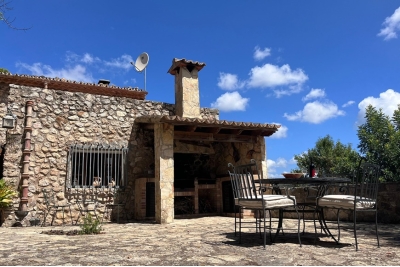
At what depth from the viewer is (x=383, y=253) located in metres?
3.37

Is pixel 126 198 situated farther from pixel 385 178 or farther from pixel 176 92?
pixel 385 178

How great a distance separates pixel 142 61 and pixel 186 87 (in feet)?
8.57

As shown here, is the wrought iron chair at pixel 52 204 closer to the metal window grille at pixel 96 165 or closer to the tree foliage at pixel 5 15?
the metal window grille at pixel 96 165

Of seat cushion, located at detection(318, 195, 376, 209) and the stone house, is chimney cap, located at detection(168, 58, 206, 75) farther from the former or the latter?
seat cushion, located at detection(318, 195, 376, 209)

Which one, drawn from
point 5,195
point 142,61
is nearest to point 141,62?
point 142,61

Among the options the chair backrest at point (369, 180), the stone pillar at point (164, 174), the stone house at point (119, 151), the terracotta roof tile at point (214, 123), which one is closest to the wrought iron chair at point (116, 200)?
the stone house at point (119, 151)

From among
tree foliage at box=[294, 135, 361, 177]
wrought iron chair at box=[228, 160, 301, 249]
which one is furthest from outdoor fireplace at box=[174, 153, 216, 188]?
tree foliage at box=[294, 135, 361, 177]

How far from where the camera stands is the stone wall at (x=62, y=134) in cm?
735

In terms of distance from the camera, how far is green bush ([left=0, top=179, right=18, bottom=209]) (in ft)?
22.2

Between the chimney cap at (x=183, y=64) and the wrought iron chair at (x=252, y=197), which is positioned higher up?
the chimney cap at (x=183, y=64)

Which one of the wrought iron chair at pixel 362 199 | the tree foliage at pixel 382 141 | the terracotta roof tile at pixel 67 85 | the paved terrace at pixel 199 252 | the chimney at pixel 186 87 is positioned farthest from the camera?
the tree foliage at pixel 382 141

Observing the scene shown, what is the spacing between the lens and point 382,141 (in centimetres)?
1335

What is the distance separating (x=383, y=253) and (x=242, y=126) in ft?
16.2

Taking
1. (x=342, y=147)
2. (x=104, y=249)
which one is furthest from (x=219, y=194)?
(x=342, y=147)
